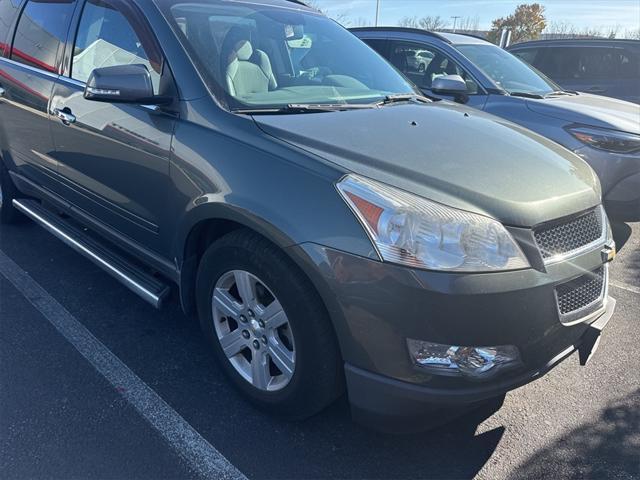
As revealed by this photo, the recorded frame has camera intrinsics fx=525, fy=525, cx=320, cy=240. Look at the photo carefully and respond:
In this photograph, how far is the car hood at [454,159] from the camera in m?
1.94

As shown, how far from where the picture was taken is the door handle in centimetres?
310

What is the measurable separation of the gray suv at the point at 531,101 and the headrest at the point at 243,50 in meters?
2.11

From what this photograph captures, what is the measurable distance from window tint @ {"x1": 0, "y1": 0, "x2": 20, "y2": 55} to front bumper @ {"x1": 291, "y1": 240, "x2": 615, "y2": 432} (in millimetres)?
3575

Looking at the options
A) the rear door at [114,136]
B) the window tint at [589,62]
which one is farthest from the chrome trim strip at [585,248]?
the window tint at [589,62]

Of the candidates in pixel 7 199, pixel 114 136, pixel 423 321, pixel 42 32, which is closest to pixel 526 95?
pixel 114 136

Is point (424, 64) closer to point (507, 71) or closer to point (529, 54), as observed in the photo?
point (507, 71)

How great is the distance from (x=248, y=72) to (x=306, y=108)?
42cm

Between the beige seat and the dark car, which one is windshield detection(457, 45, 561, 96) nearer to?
the dark car

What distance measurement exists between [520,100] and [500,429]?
3522 mm

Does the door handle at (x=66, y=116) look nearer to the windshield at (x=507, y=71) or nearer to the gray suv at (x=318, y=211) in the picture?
the gray suv at (x=318, y=211)

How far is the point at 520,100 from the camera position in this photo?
4.95 m

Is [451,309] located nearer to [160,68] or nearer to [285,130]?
[285,130]

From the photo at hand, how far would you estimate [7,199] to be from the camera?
4496 mm

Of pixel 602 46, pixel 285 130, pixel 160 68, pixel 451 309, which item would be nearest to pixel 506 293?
pixel 451 309
